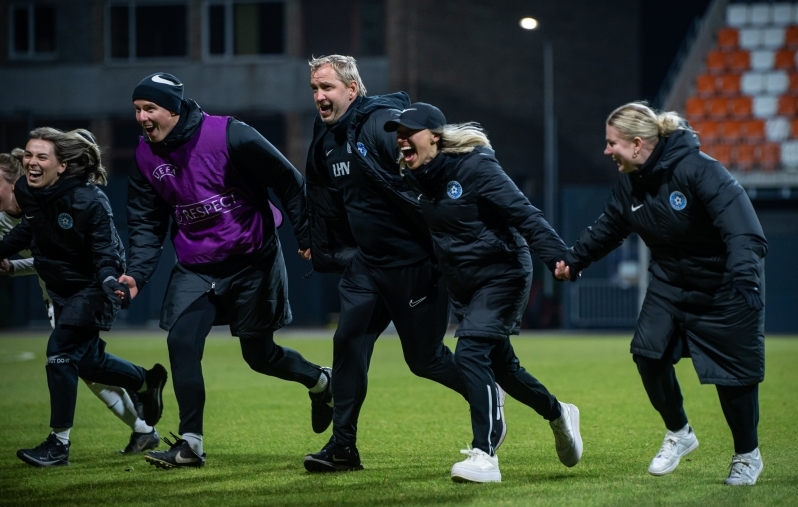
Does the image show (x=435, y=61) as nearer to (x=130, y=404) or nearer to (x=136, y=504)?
(x=130, y=404)

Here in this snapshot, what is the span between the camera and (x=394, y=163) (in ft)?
20.7

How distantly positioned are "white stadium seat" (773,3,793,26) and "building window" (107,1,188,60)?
49.5 feet

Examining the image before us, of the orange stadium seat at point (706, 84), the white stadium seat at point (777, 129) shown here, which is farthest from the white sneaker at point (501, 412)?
the orange stadium seat at point (706, 84)

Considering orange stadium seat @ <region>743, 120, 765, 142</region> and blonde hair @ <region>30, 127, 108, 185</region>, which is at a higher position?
blonde hair @ <region>30, 127, 108, 185</region>

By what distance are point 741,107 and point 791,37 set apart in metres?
2.41

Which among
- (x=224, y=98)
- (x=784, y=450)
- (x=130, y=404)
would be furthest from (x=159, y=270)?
(x=784, y=450)

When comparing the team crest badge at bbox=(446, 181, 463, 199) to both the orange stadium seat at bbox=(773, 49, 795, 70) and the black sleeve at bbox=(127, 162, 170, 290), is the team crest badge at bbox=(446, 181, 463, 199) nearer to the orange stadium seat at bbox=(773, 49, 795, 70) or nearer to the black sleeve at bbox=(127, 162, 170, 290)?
the black sleeve at bbox=(127, 162, 170, 290)

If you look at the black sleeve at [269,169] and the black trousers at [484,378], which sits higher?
the black sleeve at [269,169]

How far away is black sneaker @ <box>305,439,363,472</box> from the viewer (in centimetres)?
638

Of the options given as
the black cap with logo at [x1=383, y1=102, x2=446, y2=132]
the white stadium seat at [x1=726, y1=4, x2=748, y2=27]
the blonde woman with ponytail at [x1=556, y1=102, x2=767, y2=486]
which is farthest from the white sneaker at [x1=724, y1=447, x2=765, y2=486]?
the white stadium seat at [x1=726, y1=4, x2=748, y2=27]

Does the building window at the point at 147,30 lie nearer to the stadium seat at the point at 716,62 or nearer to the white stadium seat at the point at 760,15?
the stadium seat at the point at 716,62

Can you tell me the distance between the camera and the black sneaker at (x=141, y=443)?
747 cm

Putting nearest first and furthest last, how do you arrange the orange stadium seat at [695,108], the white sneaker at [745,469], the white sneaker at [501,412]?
the white sneaker at [745,469] → the white sneaker at [501,412] → the orange stadium seat at [695,108]

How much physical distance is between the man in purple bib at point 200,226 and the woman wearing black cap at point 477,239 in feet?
3.47
